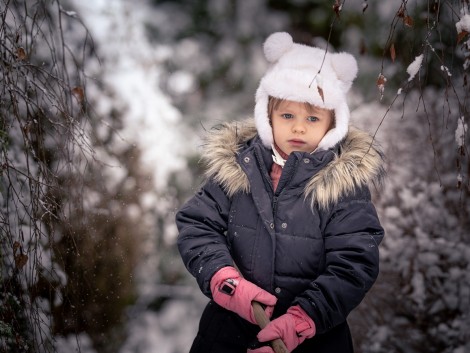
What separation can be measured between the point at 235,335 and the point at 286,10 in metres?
4.43

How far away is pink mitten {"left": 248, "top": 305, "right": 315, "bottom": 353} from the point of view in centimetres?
199

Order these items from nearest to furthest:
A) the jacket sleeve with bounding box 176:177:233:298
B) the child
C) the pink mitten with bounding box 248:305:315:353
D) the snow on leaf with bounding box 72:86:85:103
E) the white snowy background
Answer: the pink mitten with bounding box 248:305:315:353 < the child < the jacket sleeve with bounding box 176:177:233:298 < the snow on leaf with bounding box 72:86:85:103 < the white snowy background

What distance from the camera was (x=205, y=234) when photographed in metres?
2.32

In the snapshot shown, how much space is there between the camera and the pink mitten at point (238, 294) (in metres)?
2.08

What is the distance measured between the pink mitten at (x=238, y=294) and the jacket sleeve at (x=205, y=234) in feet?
0.18

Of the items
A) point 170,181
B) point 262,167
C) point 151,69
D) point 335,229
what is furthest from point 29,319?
point 151,69

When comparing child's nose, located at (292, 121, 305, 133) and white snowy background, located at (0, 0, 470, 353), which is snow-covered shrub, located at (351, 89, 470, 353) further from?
child's nose, located at (292, 121, 305, 133)

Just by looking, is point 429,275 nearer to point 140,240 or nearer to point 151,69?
point 140,240

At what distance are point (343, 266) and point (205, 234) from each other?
61cm

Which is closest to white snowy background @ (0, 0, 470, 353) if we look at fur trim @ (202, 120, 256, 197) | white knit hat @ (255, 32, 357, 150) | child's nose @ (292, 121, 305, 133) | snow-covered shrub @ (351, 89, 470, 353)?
snow-covered shrub @ (351, 89, 470, 353)

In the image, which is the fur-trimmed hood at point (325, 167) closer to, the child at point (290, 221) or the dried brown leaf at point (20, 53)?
the child at point (290, 221)

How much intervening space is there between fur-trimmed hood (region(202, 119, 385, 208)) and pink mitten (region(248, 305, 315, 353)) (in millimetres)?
473

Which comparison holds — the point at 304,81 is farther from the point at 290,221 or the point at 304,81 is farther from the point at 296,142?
the point at 290,221

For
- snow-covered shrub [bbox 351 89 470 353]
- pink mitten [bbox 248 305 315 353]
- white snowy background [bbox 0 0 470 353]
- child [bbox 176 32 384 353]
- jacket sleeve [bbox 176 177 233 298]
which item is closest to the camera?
pink mitten [bbox 248 305 315 353]
